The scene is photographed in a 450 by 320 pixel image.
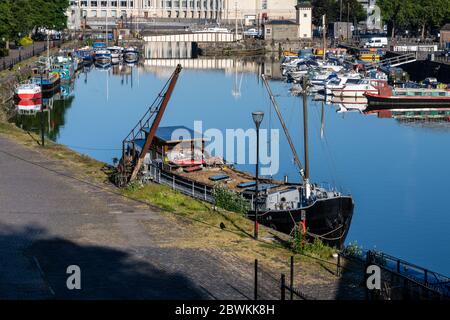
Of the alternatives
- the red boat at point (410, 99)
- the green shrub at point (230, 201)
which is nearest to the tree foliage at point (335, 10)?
the red boat at point (410, 99)

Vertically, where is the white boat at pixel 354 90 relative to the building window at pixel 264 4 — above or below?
below

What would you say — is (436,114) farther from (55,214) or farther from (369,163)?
(55,214)

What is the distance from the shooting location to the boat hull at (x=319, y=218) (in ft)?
74.3

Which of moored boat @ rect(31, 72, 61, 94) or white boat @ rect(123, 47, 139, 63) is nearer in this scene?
moored boat @ rect(31, 72, 61, 94)

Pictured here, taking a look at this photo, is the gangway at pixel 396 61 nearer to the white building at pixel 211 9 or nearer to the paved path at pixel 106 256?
the white building at pixel 211 9

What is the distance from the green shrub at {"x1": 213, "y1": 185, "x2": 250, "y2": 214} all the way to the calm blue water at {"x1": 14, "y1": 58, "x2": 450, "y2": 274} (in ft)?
9.46

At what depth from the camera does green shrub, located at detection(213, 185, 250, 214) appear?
23.1 m

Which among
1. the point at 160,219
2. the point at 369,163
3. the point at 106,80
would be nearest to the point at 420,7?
the point at 106,80

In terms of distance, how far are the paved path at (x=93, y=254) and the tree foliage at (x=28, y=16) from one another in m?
40.0

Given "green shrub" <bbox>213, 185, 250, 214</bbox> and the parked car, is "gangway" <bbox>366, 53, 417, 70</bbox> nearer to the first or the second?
the parked car

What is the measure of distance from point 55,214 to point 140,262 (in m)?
4.22

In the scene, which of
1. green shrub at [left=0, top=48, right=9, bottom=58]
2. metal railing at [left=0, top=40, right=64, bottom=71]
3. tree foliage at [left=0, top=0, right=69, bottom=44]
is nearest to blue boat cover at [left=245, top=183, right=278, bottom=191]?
metal railing at [left=0, top=40, right=64, bottom=71]

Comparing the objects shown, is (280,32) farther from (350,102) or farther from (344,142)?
(344,142)

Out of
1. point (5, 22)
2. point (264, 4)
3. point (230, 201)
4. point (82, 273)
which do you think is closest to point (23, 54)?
point (5, 22)
